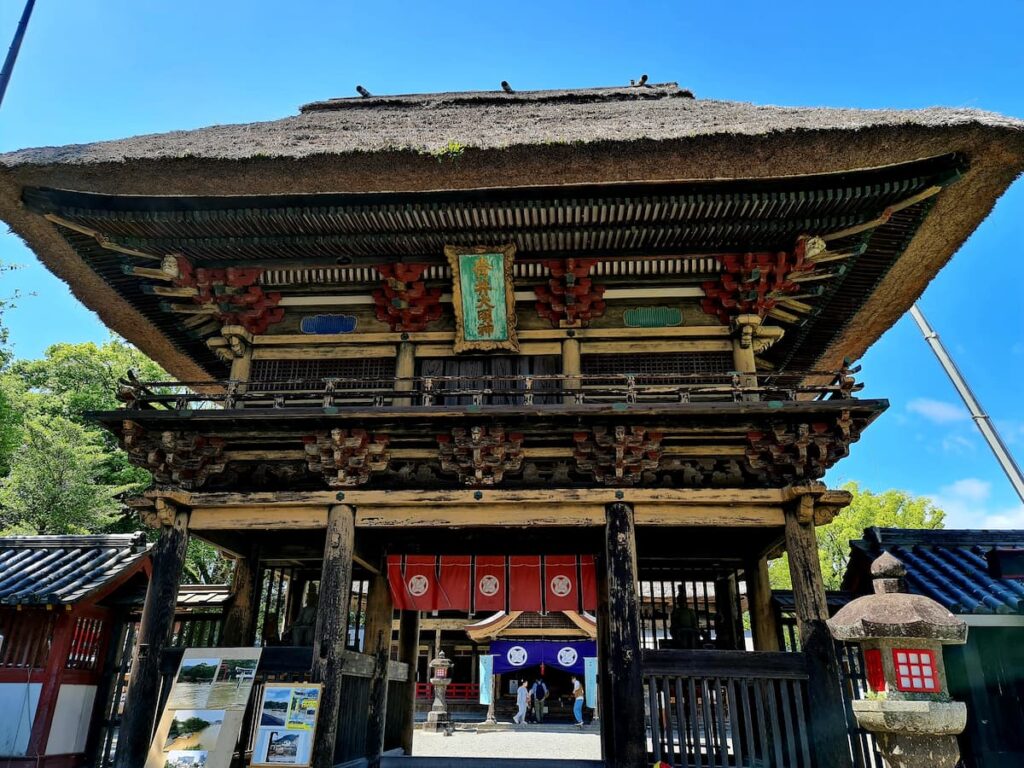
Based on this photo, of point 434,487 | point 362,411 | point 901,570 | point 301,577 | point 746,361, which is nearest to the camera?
point 901,570

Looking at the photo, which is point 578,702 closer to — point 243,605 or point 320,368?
point 243,605

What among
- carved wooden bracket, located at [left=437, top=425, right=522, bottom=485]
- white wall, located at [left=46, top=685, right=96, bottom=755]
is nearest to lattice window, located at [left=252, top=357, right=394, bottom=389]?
carved wooden bracket, located at [left=437, top=425, right=522, bottom=485]

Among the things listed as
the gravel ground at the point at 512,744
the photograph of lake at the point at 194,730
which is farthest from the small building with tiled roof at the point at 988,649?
the photograph of lake at the point at 194,730

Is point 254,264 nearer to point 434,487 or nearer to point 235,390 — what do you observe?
point 235,390

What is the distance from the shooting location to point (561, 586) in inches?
403

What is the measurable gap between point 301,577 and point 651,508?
6.78m

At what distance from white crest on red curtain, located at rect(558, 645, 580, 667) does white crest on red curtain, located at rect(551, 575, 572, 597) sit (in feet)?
45.3

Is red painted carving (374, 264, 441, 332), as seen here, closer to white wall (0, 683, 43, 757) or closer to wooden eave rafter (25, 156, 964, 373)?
wooden eave rafter (25, 156, 964, 373)

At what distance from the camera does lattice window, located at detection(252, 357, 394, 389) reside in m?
9.73

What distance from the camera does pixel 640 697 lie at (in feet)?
23.7

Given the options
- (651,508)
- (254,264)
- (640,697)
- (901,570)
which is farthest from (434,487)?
(901,570)

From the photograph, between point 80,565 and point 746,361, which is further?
point 80,565

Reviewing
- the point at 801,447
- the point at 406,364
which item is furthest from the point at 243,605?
the point at 801,447

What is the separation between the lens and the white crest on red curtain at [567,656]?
22.6 metres
